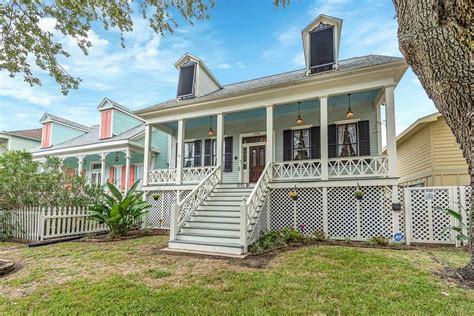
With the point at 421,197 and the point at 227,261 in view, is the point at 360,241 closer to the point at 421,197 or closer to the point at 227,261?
the point at 421,197

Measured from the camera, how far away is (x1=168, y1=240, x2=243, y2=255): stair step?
6070 millimetres

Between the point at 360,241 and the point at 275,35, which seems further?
the point at 275,35

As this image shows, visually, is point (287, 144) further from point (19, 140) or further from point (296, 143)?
point (19, 140)

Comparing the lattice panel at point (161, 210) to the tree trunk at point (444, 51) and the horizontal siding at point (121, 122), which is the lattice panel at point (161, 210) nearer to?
the horizontal siding at point (121, 122)

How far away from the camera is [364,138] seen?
9.73 m

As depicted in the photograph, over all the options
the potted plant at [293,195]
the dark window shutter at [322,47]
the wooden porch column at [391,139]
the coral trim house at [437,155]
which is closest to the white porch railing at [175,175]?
the potted plant at [293,195]

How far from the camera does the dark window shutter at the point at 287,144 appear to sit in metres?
10.9

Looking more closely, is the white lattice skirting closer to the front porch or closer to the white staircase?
the front porch

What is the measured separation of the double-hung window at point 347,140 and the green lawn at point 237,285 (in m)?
4.57

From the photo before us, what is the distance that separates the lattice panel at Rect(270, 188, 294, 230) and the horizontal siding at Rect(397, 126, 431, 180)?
613cm

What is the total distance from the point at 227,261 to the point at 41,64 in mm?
6871

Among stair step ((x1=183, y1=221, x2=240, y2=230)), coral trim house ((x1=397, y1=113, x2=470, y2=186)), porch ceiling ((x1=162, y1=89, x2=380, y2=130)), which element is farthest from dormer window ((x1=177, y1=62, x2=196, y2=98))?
coral trim house ((x1=397, y1=113, x2=470, y2=186))

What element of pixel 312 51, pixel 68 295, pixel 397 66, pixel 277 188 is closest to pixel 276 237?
pixel 277 188

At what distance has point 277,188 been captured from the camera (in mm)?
8734
